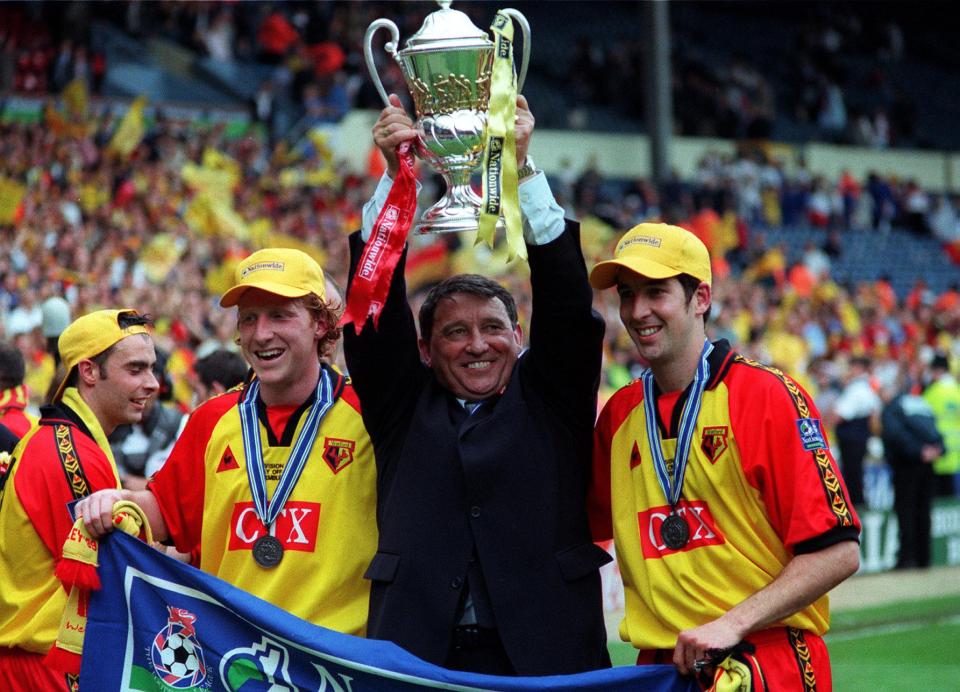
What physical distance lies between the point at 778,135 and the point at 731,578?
26.9 metres

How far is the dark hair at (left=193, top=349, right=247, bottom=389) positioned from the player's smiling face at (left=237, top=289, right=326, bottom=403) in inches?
94.3

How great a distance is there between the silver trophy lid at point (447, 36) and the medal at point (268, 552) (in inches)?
62.5

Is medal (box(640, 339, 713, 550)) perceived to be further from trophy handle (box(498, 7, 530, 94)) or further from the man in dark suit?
trophy handle (box(498, 7, 530, 94))

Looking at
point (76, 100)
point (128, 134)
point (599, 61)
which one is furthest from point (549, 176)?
point (128, 134)

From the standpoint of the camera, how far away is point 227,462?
450 centimetres

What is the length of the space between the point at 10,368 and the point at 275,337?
8.88ft

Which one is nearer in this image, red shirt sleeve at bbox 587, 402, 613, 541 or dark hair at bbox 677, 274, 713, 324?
dark hair at bbox 677, 274, 713, 324

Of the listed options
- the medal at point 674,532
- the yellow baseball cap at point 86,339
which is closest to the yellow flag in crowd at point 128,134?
the yellow baseball cap at point 86,339

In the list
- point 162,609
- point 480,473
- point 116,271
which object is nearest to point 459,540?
point 480,473

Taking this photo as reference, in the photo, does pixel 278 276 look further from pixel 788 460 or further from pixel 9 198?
pixel 9 198

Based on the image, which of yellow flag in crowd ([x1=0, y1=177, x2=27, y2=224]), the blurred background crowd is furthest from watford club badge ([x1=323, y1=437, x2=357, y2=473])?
yellow flag in crowd ([x1=0, y1=177, x2=27, y2=224])

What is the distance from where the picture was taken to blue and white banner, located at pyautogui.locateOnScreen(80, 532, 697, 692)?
4039mm

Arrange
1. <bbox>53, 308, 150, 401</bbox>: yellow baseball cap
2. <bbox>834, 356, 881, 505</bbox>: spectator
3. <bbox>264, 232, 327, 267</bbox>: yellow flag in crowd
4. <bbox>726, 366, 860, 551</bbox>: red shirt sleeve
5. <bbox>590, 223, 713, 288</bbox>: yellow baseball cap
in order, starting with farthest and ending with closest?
<bbox>264, 232, 327, 267</bbox>: yellow flag in crowd < <bbox>834, 356, 881, 505</bbox>: spectator < <bbox>53, 308, 150, 401</bbox>: yellow baseball cap < <bbox>590, 223, 713, 288</bbox>: yellow baseball cap < <bbox>726, 366, 860, 551</bbox>: red shirt sleeve

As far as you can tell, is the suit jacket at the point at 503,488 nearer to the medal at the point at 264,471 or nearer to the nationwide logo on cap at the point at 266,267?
the medal at the point at 264,471
